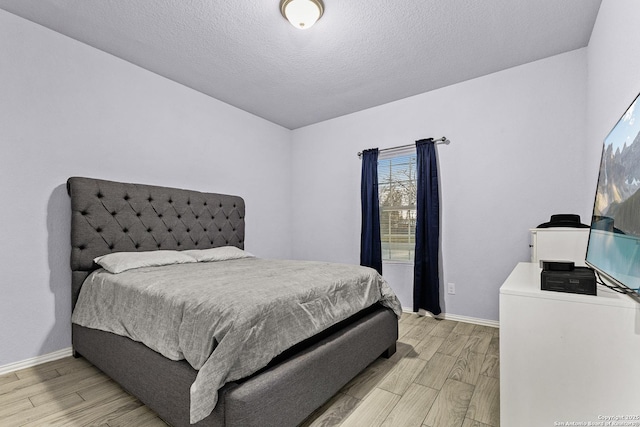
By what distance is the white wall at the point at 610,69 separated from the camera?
4.66 feet

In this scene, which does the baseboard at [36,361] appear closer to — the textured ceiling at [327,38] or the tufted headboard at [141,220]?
the tufted headboard at [141,220]

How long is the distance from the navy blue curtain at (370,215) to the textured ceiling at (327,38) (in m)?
0.89

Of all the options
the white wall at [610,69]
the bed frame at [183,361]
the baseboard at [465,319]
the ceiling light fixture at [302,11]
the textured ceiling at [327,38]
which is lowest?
the baseboard at [465,319]

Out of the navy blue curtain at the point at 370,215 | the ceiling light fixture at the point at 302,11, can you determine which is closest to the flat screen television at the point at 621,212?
the ceiling light fixture at the point at 302,11

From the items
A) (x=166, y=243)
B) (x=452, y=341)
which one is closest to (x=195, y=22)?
(x=166, y=243)

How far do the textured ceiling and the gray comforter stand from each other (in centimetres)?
185

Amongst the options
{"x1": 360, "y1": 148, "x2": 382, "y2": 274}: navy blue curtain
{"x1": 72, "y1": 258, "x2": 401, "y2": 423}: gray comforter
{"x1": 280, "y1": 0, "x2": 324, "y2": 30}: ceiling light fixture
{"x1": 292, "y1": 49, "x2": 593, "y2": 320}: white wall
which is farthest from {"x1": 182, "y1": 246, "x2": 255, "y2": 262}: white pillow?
{"x1": 280, "y1": 0, "x2": 324, "y2": 30}: ceiling light fixture

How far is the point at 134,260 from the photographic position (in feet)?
7.27

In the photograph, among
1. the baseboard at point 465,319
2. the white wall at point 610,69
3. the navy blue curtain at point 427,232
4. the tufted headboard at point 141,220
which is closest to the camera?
the white wall at point 610,69

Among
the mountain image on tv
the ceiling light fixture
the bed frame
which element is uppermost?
the ceiling light fixture

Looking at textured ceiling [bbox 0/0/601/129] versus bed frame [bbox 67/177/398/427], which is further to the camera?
textured ceiling [bbox 0/0/601/129]

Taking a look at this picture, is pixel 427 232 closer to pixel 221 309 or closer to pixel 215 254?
pixel 215 254

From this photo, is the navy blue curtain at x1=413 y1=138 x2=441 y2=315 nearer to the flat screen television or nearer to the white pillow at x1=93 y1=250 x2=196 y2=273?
the flat screen television

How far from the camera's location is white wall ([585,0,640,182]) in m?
1.42
